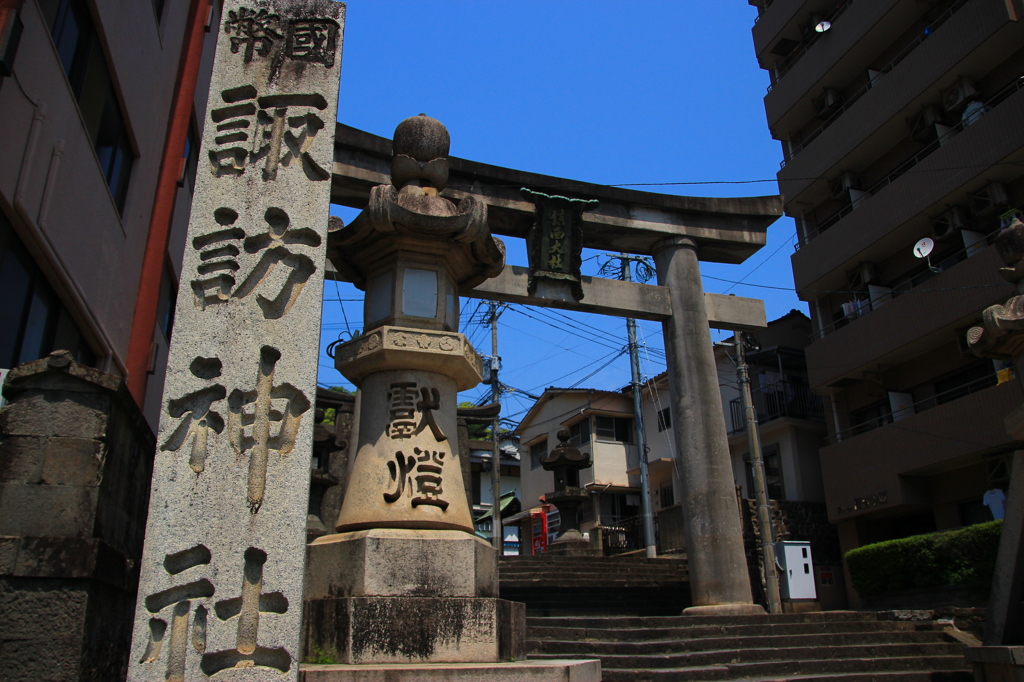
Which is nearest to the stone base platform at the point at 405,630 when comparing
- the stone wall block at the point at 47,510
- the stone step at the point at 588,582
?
the stone wall block at the point at 47,510

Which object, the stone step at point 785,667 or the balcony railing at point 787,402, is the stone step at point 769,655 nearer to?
the stone step at point 785,667

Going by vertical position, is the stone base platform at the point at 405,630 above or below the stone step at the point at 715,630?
above

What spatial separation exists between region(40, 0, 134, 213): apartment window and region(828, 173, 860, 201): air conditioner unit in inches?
707

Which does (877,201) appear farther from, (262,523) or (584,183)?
(262,523)

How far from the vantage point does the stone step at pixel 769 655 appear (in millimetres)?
7336

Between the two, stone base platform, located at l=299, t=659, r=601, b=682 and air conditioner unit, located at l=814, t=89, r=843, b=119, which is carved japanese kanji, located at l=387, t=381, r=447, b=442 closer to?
stone base platform, located at l=299, t=659, r=601, b=682

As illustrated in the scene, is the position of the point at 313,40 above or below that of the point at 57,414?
above

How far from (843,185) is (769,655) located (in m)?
15.9

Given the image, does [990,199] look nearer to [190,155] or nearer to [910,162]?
[910,162]

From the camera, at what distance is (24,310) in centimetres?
711

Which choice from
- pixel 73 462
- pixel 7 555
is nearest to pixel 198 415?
pixel 73 462

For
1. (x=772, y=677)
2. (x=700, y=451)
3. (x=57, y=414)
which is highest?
(x=700, y=451)

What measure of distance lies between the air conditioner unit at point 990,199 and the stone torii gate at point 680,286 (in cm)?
636

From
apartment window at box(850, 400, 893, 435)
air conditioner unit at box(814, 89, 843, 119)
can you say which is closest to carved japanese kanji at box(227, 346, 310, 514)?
apartment window at box(850, 400, 893, 435)
